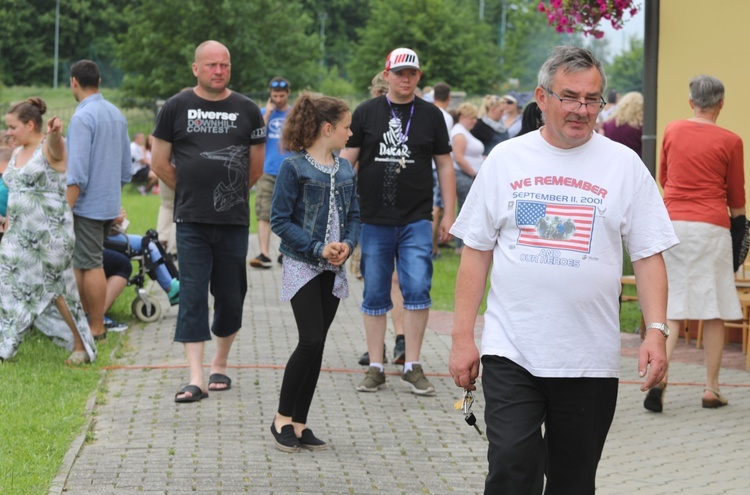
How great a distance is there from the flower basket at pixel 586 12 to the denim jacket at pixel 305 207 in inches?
167

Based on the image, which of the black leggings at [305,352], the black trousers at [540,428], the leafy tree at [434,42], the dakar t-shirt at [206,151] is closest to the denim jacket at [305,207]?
the black leggings at [305,352]

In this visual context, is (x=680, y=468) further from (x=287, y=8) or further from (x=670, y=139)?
(x=287, y=8)

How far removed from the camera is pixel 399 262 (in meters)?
8.13

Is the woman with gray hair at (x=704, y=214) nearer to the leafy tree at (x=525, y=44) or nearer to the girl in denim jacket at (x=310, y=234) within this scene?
the girl in denim jacket at (x=310, y=234)

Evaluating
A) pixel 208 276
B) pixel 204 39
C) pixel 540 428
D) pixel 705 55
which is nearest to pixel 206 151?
pixel 208 276

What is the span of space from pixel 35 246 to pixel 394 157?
2.62 metres

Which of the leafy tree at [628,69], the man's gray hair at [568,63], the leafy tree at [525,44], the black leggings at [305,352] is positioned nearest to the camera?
the man's gray hair at [568,63]

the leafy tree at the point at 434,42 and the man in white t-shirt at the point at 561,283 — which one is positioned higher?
the leafy tree at the point at 434,42

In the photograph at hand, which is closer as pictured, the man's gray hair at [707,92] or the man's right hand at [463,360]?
the man's right hand at [463,360]

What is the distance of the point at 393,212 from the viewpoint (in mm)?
8000

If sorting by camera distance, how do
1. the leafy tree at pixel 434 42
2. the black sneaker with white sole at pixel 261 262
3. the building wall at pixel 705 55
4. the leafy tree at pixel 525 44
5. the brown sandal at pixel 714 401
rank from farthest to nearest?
1. the leafy tree at pixel 525 44
2. the leafy tree at pixel 434 42
3. the black sneaker with white sole at pixel 261 262
4. the building wall at pixel 705 55
5. the brown sandal at pixel 714 401

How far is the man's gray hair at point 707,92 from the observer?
25.2 ft

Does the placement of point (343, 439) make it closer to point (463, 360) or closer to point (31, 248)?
point (463, 360)

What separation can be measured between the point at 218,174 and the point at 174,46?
1381 inches
